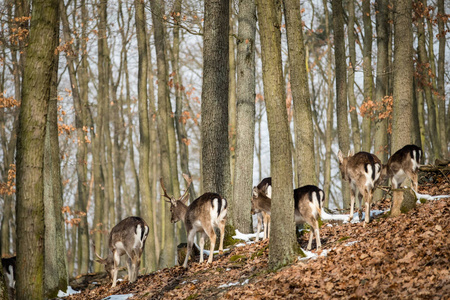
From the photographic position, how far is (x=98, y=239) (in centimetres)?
2423

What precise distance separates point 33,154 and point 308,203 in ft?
17.1

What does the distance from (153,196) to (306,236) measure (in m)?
14.2

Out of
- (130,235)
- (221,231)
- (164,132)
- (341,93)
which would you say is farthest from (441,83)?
(130,235)

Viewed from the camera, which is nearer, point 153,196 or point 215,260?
point 215,260

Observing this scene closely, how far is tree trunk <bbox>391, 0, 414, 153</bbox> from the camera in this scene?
13641 mm

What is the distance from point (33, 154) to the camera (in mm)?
7996

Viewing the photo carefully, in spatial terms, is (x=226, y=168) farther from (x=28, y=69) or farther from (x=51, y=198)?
(x=28, y=69)

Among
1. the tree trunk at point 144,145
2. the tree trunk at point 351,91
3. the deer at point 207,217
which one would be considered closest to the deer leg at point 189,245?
the deer at point 207,217

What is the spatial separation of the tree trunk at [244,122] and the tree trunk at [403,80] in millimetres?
3801

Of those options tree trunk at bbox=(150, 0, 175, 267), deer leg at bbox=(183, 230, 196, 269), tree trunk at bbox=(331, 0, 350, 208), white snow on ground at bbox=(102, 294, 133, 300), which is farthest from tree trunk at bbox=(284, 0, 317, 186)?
tree trunk at bbox=(150, 0, 175, 267)

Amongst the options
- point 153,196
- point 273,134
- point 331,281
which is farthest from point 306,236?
point 153,196

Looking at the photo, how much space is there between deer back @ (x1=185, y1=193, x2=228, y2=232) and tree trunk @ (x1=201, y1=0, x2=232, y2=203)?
0.92 meters

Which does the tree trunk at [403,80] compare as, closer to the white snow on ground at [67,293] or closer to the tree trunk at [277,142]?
the tree trunk at [277,142]

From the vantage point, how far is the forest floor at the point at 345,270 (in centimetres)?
647
